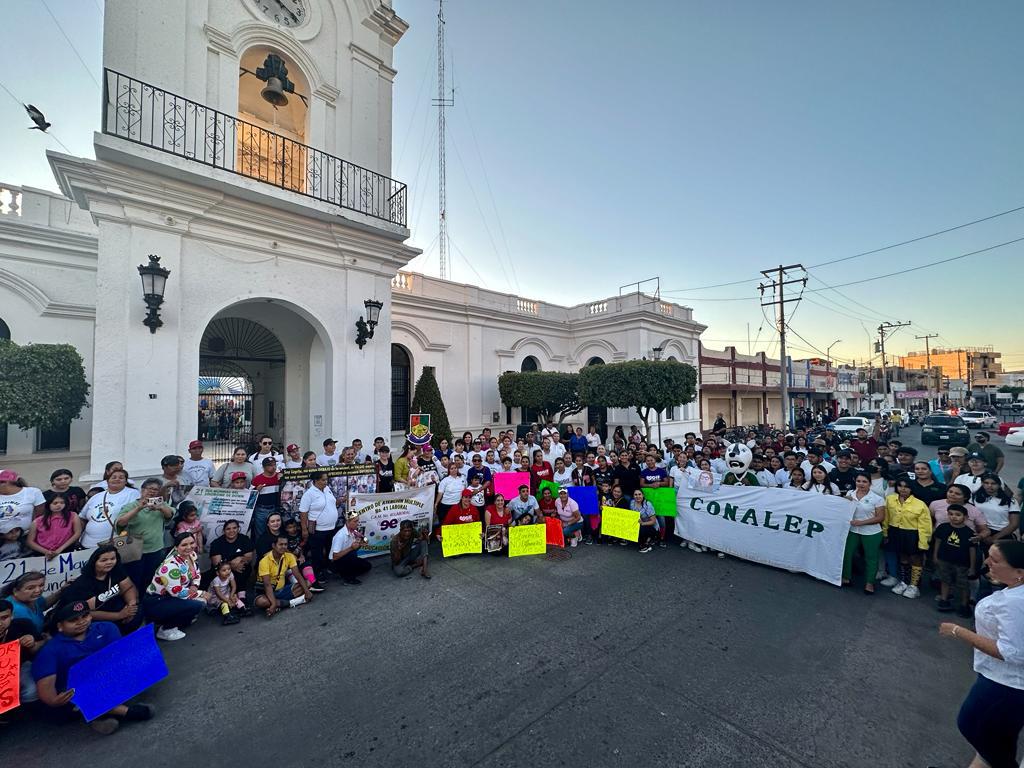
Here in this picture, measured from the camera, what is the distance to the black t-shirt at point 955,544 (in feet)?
16.3

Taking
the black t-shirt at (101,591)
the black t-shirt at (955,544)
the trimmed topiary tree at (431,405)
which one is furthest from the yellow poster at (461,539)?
the trimmed topiary tree at (431,405)

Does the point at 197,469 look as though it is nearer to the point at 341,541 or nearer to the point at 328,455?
the point at 328,455

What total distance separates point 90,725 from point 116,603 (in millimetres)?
1204

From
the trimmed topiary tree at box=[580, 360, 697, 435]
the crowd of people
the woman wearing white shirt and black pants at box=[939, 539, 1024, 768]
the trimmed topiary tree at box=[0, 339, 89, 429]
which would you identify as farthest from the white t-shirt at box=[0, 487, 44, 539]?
the trimmed topiary tree at box=[580, 360, 697, 435]

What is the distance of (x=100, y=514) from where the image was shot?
15.8ft

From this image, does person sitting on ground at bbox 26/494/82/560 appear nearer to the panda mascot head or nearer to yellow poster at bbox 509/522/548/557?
yellow poster at bbox 509/522/548/557

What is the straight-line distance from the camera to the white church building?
6594 millimetres

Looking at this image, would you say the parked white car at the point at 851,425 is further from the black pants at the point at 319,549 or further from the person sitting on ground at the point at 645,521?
the black pants at the point at 319,549

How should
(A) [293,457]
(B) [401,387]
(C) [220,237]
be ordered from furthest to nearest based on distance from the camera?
(B) [401,387], (C) [220,237], (A) [293,457]

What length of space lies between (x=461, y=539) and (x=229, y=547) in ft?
10.1

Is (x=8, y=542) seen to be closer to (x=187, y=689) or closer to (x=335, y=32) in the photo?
(x=187, y=689)

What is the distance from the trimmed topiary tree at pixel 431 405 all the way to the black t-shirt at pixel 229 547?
851 centimetres

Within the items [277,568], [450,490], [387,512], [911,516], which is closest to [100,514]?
[277,568]

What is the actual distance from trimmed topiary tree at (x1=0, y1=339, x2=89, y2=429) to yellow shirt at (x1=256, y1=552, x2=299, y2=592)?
18.8ft
